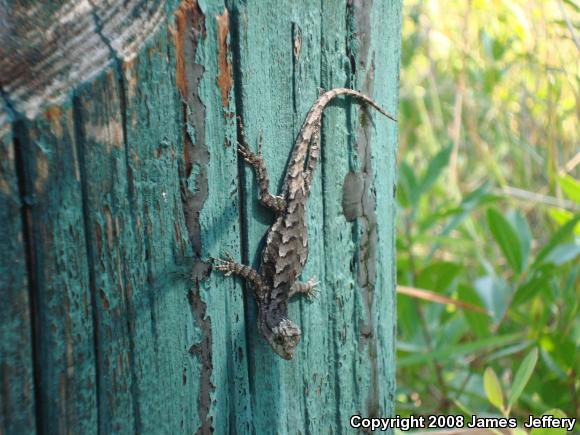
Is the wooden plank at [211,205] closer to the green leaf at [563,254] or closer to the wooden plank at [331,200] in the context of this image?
the wooden plank at [331,200]

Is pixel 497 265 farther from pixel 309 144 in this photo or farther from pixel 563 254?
pixel 309 144

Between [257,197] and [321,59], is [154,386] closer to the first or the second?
[257,197]

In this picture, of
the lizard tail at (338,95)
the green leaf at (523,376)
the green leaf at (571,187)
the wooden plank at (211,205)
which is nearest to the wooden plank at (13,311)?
the wooden plank at (211,205)

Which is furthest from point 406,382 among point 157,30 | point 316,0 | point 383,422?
point 157,30

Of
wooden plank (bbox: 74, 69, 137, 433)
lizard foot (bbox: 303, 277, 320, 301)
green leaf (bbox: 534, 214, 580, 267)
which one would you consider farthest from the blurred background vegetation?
wooden plank (bbox: 74, 69, 137, 433)

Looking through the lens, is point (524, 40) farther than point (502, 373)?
Yes

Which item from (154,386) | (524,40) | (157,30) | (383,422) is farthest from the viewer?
(524,40)
